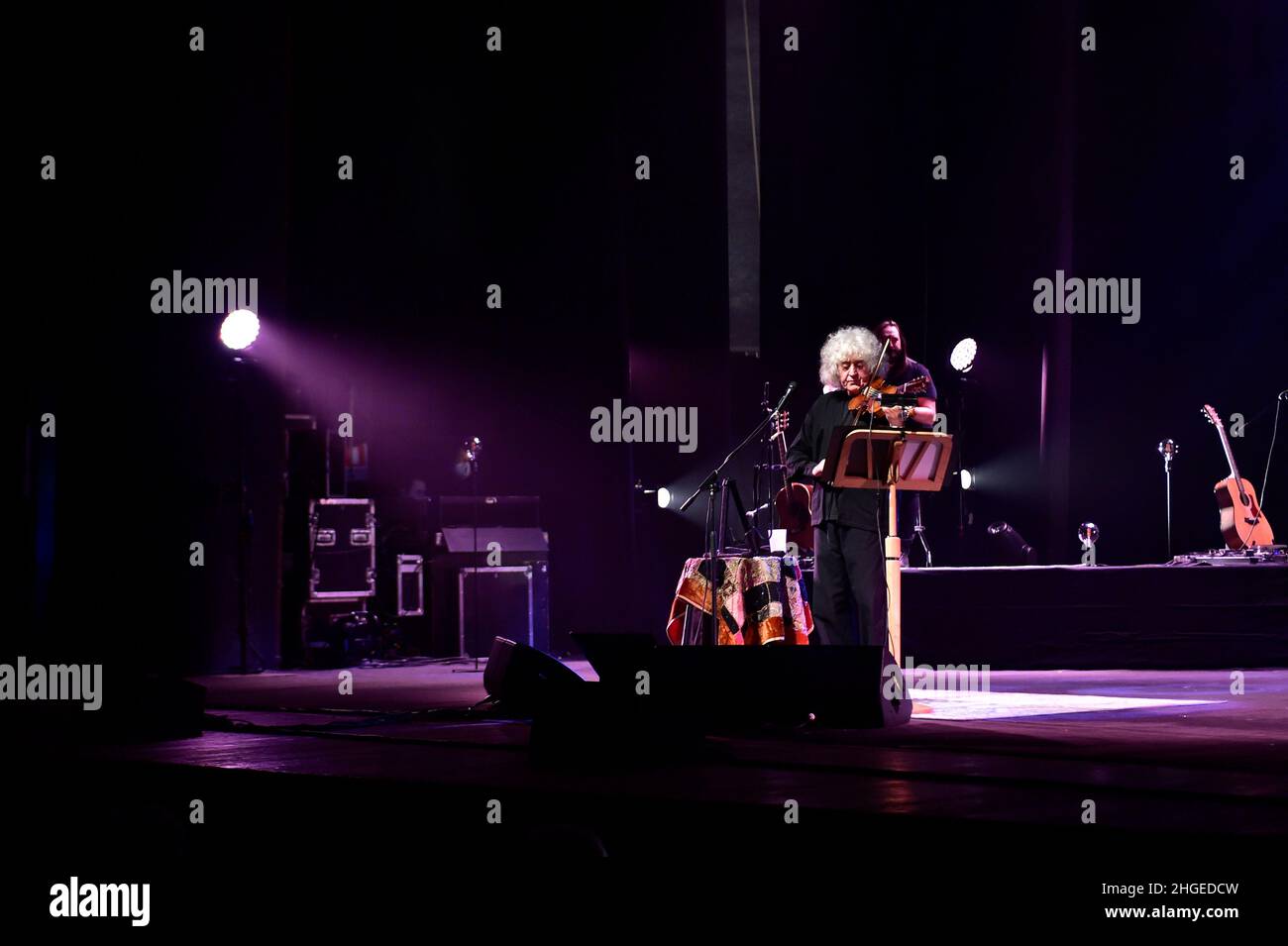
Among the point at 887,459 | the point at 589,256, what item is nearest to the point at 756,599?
the point at 887,459

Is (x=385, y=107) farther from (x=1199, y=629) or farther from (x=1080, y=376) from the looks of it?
(x=1199, y=629)

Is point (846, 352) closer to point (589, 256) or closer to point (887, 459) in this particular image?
point (887, 459)

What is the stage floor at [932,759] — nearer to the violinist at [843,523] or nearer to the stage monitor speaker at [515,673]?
the stage monitor speaker at [515,673]

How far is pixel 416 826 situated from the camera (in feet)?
9.93

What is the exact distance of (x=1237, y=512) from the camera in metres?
8.13

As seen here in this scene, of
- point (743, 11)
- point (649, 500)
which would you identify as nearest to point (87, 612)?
point (649, 500)

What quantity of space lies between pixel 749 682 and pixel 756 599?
2.55m

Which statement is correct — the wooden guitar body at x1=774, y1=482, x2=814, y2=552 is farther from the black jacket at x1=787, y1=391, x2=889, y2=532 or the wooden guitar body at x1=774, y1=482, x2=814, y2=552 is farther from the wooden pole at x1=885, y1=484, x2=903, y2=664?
the wooden pole at x1=885, y1=484, x2=903, y2=664

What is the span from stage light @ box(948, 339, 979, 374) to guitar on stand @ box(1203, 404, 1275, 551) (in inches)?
60.1

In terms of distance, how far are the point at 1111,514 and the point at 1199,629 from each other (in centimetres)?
161

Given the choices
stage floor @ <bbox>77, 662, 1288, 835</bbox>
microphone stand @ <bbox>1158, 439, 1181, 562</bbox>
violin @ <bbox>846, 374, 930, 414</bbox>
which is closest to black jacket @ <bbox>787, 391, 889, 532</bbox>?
violin @ <bbox>846, 374, 930, 414</bbox>

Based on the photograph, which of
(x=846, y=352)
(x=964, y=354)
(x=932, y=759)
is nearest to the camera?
(x=932, y=759)

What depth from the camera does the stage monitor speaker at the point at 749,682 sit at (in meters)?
4.16

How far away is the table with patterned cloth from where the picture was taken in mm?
6695
